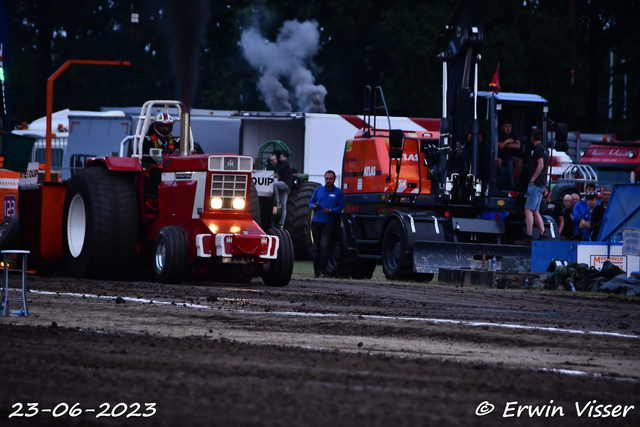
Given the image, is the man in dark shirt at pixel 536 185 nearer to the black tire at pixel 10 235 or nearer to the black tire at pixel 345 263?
the black tire at pixel 345 263

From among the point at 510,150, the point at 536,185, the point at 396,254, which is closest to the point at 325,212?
the point at 396,254

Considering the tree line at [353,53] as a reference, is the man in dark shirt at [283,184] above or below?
below

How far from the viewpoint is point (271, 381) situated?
527 cm

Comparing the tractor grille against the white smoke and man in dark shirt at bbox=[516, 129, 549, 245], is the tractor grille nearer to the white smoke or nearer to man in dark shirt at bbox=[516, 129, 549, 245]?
man in dark shirt at bbox=[516, 129, 549, 245]

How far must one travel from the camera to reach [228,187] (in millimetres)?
12391

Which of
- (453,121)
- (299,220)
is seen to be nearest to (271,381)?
(453,121)

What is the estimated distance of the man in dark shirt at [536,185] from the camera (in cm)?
1512

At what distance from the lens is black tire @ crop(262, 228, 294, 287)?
12.5 meters

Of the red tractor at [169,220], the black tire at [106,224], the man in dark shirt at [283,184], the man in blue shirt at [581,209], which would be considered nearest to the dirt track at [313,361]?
the red tractor at [169,220]

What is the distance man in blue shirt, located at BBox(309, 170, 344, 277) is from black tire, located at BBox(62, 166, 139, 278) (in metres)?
4.92

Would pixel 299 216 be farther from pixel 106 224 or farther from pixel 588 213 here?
pixel 106 224

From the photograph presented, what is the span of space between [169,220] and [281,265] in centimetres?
161

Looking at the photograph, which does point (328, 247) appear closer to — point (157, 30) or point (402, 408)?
point (402, 408)

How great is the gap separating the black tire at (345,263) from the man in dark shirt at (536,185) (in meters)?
3.15
